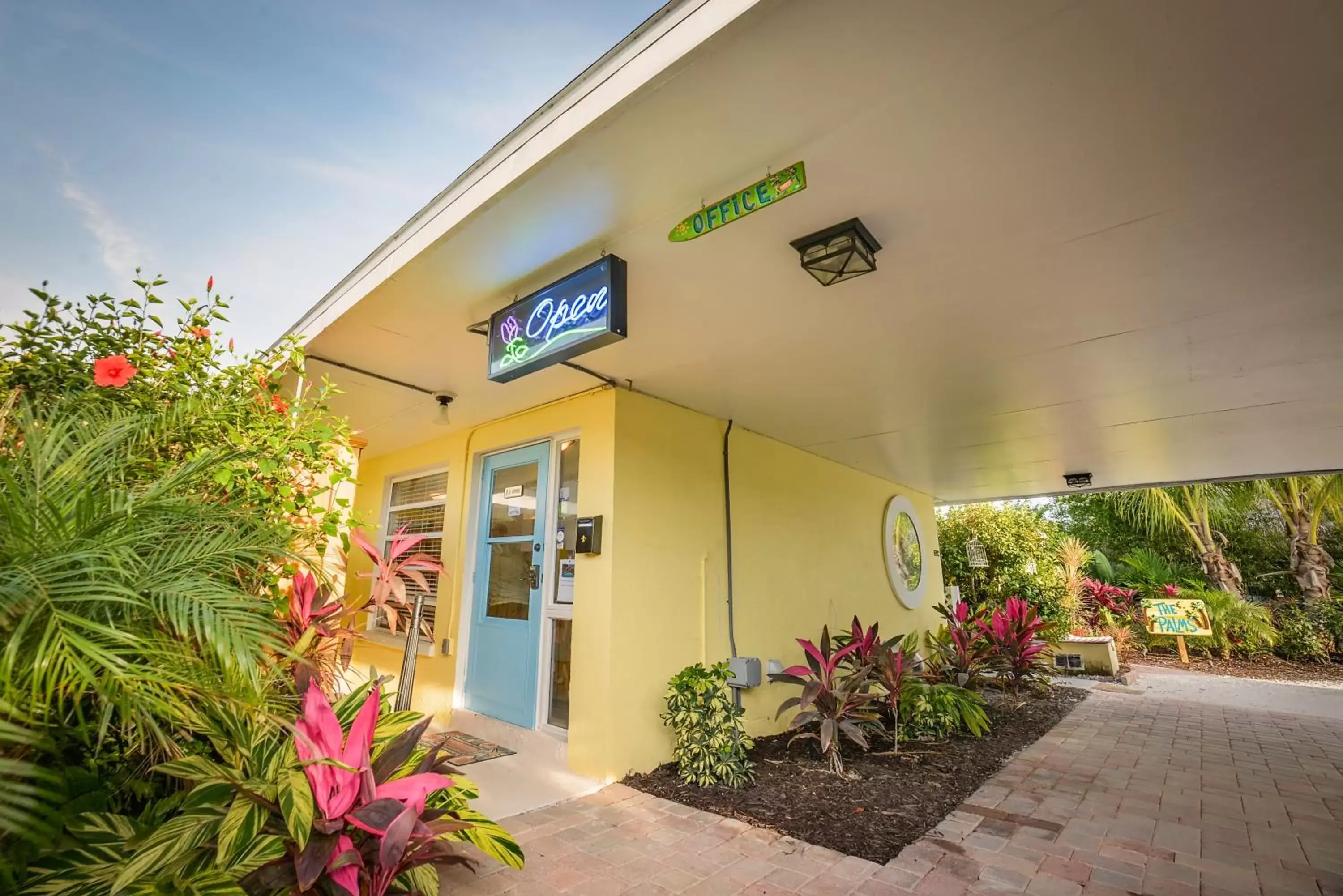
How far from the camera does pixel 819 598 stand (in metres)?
5.37

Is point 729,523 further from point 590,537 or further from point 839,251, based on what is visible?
point 839,251

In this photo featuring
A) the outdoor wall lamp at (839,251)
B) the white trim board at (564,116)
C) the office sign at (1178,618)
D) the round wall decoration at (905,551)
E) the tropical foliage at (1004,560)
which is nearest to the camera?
the white trim board at (564,116)

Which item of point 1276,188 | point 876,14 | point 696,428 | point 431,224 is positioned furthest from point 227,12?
point 1276,188

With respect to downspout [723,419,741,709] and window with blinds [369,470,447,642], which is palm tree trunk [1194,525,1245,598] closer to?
downspout [723,419,741,709]

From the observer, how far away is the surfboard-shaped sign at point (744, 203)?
1.78 metres

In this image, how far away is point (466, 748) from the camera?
12.5ft

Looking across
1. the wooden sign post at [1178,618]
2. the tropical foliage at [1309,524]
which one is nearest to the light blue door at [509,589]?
the wooden sign post at [1178,618]

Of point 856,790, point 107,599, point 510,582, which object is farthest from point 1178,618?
point 107,599

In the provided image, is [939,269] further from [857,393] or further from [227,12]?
[227,12]

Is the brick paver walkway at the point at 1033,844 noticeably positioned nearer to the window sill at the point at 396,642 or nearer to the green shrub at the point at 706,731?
the green shrub at the point at 706,731

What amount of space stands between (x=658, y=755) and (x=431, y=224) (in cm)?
321

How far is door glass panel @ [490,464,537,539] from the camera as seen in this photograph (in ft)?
14.1

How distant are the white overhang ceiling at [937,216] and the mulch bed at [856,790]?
2424 millimetres

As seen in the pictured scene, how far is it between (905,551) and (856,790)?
4605 millimetres
